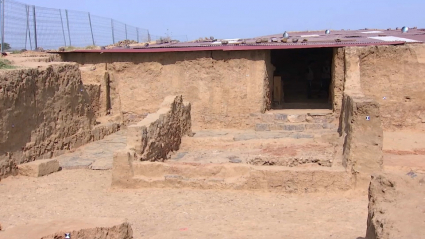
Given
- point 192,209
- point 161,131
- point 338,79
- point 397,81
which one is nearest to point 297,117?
point 338,79

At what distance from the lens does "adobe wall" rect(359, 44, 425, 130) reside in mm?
12828

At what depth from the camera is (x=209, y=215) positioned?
712 cm

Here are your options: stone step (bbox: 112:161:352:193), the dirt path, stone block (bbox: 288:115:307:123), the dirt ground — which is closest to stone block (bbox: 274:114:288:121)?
stone block (bbox: 288:115:307:123)

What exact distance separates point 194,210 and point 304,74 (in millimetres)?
14730

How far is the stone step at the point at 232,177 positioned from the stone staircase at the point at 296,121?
16.2 feet

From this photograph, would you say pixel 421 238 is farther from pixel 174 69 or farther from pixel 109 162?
pixel 174 69

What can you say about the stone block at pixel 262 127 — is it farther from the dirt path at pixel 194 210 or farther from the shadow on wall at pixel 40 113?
the dirt path at pixel 194 210

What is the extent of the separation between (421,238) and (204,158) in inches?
283

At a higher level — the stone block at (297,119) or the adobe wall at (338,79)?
the adobe wall at (338,79)

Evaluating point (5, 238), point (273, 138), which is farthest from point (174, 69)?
point (5, 238)

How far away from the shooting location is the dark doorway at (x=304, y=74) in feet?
59.7

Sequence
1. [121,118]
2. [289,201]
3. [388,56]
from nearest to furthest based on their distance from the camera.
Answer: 1. [289,201]
2. [388,56]
3. [121,118]

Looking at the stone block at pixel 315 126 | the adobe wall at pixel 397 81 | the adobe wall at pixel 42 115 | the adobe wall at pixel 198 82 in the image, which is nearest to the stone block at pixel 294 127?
the stone block at pixel 315 126

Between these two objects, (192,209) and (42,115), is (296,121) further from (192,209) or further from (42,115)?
(192,209)
